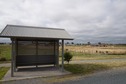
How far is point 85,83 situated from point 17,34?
5.53 metres

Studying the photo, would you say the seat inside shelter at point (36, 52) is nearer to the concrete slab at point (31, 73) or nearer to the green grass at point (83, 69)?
the concrete slab at point (31, 73)

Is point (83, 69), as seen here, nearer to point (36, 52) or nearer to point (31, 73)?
point (36, 52)

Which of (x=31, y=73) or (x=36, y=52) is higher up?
(x=36, y=52)

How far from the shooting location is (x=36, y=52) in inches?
552

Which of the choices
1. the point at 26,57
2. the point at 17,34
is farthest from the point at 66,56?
the point at 17,34

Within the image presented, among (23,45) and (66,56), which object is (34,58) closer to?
(23,45)

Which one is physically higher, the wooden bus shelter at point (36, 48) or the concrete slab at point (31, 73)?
the wooden bus shelter at point (36, 48)

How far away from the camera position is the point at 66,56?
15852 millimetres

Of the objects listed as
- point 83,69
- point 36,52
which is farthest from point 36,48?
point 83,69

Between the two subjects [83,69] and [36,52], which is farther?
[36,52]

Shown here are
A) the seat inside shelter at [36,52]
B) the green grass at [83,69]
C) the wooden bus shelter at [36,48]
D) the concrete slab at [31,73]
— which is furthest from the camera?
the seat inside shelter at [36,52]

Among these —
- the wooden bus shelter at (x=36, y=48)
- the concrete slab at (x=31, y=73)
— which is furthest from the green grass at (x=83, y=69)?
the wooden bus shelter at (x=36, y=48)

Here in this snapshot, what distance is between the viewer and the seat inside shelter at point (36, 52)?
13477 millimetres

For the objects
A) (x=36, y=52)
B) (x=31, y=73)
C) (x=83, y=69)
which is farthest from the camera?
(x=36, y=52)
